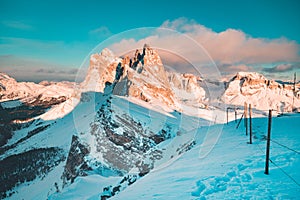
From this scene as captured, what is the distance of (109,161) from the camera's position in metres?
41.4

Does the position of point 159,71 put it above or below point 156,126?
above

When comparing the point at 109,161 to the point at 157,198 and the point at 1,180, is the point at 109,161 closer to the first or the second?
the point at 157,198

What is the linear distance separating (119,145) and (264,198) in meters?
43.9

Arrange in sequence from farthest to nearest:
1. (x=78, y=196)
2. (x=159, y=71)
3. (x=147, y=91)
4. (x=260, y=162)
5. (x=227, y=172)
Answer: (x=159, y=71) < (x=147, y=91) < (x=78, y=196) < (x=260, y=162) < (x=227, y=172)

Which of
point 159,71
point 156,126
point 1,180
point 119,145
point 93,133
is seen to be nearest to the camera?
point 119,145

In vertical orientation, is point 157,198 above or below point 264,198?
below

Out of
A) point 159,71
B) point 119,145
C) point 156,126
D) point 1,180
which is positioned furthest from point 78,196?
point 159,71

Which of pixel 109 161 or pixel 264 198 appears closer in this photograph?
pixel 264 198

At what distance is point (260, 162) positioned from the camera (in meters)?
10.8

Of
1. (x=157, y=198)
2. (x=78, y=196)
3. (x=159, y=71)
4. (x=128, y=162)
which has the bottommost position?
(x=128, y=162)

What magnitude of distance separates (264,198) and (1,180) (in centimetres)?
11082

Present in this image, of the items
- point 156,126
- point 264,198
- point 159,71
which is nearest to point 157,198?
point 264,198

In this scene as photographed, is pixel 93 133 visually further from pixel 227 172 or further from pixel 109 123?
pixel 227 172

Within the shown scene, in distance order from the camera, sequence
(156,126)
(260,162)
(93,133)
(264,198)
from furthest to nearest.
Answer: (156,126) → (93,133) → (260,162) → (264,198)
